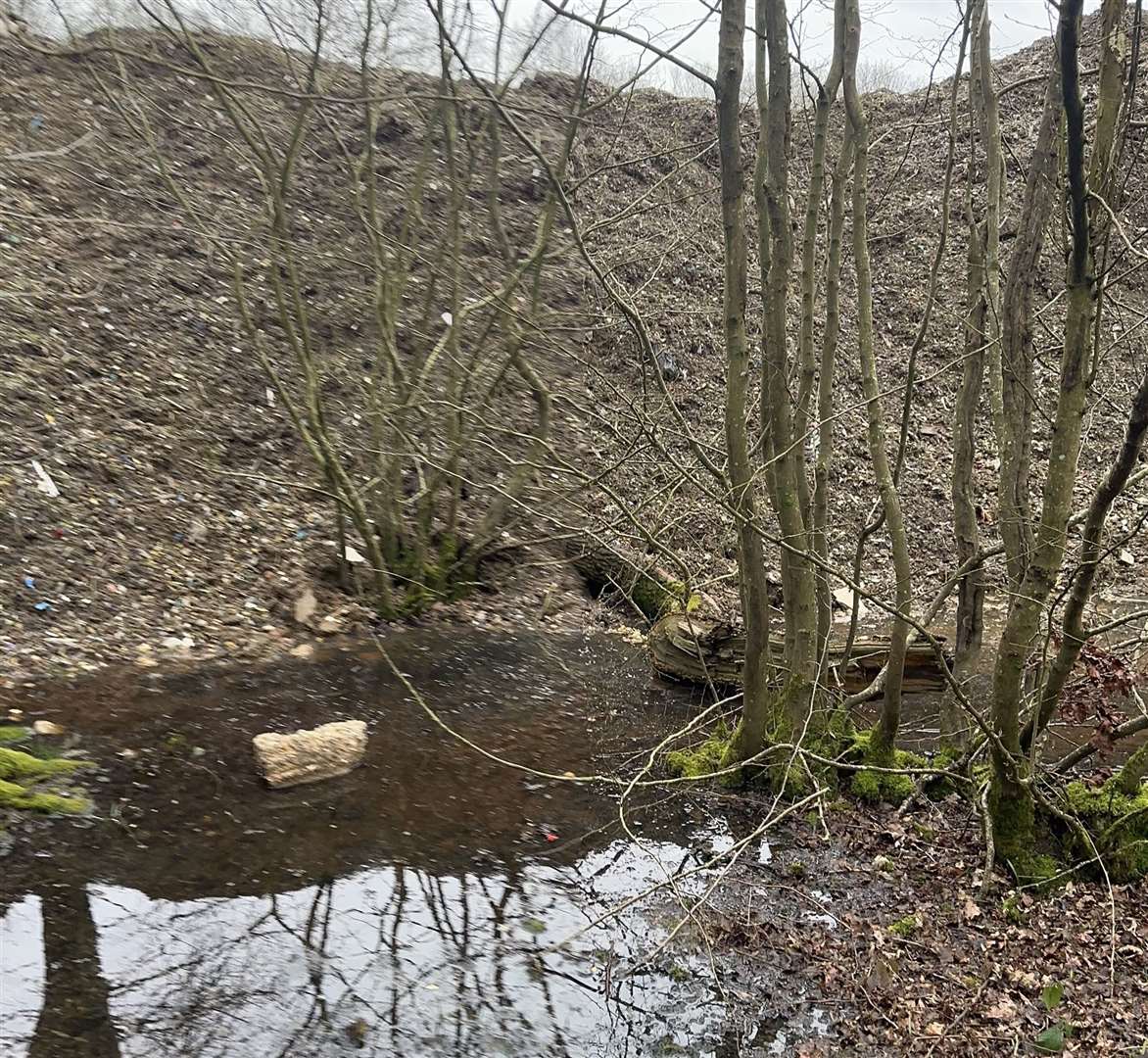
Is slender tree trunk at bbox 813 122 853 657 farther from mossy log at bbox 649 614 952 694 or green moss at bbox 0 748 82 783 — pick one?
green moss at bbox 0 748 82 783

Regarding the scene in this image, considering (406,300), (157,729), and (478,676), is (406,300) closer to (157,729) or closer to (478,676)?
(478,676)

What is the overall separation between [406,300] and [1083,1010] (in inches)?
473

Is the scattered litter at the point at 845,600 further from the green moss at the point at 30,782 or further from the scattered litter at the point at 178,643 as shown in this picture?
the green moss at the point at 30,782

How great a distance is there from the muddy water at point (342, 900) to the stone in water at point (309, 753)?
92 mm

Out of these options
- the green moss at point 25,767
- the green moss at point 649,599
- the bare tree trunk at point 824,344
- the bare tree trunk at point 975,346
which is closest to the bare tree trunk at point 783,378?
the bare tree trunk at point 824,344

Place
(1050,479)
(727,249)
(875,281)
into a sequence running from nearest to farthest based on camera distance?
(1050,479) < (727,249) < (875,281)

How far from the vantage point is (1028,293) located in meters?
5.41

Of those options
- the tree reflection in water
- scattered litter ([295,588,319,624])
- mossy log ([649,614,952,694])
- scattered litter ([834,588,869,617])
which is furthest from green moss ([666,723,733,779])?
scattered litter ([834,588,869,617])

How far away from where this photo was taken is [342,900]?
4.37 metres

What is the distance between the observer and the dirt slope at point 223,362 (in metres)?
7.80

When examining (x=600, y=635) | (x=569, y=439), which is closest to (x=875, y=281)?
(x=569, y=439)

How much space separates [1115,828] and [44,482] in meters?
8.32

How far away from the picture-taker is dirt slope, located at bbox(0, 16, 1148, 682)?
780 cm

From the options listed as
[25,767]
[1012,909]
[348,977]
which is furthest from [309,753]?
[1012,909]
